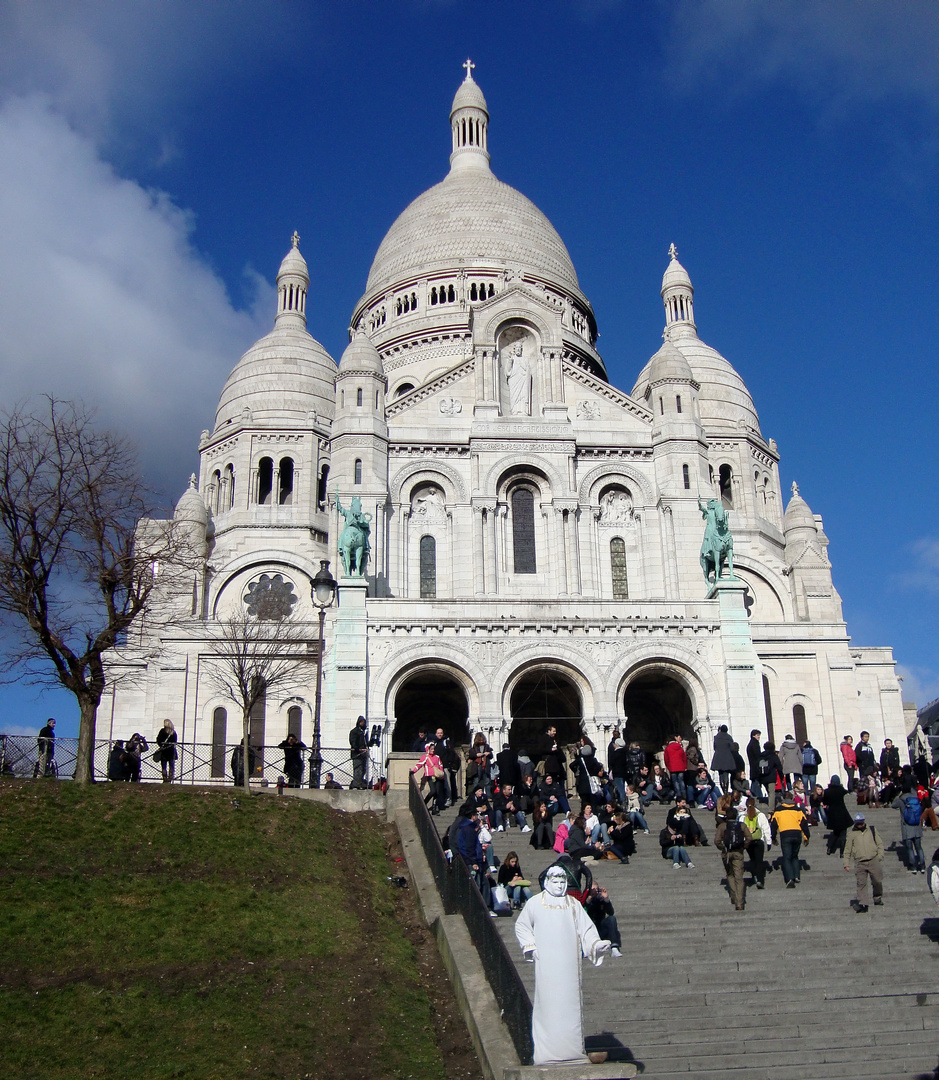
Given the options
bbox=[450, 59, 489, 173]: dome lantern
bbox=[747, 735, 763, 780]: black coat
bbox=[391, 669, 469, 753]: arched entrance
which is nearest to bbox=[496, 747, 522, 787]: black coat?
bbox=[747, 735, 763, 780]: black coat

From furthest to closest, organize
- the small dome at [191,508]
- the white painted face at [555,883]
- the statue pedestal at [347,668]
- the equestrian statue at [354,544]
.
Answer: the small dome at [191,508] → the equestrian statue at [354,544] → the statue pedestal at [347,668] → the white painted face at [555,883]

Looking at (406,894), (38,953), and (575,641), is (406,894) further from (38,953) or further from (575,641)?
(575,641)

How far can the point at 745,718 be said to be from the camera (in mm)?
36125

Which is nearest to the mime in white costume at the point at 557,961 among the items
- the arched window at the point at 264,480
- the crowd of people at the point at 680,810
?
the crowd of people at the point at 680,810

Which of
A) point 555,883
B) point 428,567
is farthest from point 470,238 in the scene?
point 555,883

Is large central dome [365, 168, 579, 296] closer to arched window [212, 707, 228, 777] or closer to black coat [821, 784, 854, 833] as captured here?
arched window [212, 707, 228, 777]

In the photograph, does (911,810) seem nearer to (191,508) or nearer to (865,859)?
(865,859)

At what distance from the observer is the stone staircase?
1437cm

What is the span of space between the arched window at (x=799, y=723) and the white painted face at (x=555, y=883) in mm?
34502

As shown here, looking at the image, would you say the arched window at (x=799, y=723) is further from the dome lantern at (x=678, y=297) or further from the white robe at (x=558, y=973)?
the white robe at (x=558, y=973)

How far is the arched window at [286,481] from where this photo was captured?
174 ft

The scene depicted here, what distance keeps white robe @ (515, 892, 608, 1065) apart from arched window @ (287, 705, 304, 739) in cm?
3123

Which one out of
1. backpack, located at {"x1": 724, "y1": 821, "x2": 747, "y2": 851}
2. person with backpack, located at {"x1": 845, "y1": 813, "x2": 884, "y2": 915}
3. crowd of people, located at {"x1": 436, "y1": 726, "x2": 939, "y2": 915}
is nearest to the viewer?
person with backpack, located at {"x1": 845, "y1": 813, "x2": 884, "y2": 915}

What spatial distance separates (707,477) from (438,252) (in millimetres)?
25182
